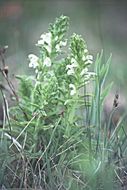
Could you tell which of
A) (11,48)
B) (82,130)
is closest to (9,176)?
(82,130)

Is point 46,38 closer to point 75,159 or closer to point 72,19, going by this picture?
point 75,159

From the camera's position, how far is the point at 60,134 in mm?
2006

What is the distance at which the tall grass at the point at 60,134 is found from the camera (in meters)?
1.88

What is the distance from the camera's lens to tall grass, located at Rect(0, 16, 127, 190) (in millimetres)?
1881

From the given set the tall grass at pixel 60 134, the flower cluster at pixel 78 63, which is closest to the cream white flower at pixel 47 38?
the tall grass at pixel 60 134

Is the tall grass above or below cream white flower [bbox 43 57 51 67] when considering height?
below

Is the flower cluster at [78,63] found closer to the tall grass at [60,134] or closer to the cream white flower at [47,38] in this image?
the tall grass at [60,134]

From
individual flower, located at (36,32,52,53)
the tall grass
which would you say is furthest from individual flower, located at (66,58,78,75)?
individual flower, located at (36,32,52,53)

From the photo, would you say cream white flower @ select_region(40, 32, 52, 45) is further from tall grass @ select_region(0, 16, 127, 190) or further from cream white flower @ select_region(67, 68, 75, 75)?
cream white flower @ select_region(67, 68, 75, 75)

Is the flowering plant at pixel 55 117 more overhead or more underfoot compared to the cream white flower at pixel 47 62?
more underfoot

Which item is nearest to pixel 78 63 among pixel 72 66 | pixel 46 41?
pixel 72 66

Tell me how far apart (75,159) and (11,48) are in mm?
1994

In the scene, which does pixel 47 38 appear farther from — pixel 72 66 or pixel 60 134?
pixel 60 134

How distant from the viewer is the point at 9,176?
6.32 feet
